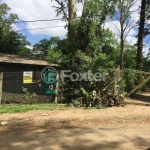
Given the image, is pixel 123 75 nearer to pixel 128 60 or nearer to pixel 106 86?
pixel 106 86

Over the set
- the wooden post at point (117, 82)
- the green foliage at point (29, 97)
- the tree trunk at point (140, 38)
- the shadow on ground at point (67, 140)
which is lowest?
the shadow on ground at point (67, 140)

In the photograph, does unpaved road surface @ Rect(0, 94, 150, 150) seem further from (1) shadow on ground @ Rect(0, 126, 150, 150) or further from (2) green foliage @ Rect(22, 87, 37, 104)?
(2) green foliage @ Rect(22, 87, 37, 104)

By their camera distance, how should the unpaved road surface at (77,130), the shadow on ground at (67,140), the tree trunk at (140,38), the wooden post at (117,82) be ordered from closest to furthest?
the shadow on ground at (67,140), the unpaved road surface at (77,130), the wooden post at (117,82), the tree trunk at (140,38)

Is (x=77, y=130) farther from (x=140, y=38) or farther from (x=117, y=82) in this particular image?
(x=140, y=38)

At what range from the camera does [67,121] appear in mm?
7500

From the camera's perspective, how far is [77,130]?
21.1ft

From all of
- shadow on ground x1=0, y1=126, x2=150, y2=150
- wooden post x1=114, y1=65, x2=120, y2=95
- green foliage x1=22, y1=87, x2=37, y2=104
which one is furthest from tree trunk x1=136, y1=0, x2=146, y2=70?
shadow on ground x1=0, y1=126, x2=150, y2=150

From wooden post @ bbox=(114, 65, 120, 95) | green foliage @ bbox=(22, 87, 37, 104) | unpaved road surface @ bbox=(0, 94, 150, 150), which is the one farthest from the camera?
green foliage @ bbox=(22, 87, 37, 104)

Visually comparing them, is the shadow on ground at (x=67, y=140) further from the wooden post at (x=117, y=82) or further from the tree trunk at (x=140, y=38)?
the tree trunk at (x=140, y=38)

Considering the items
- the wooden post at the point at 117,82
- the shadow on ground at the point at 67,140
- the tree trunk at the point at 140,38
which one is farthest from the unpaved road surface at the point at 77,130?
the tree trunk at the point at 140,38

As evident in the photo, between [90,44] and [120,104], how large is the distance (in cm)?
336

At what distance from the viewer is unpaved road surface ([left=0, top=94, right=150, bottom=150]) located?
505cm

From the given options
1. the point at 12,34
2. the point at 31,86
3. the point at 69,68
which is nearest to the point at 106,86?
→ the point at 69,68

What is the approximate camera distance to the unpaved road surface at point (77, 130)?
Answer: 505 centimetres
